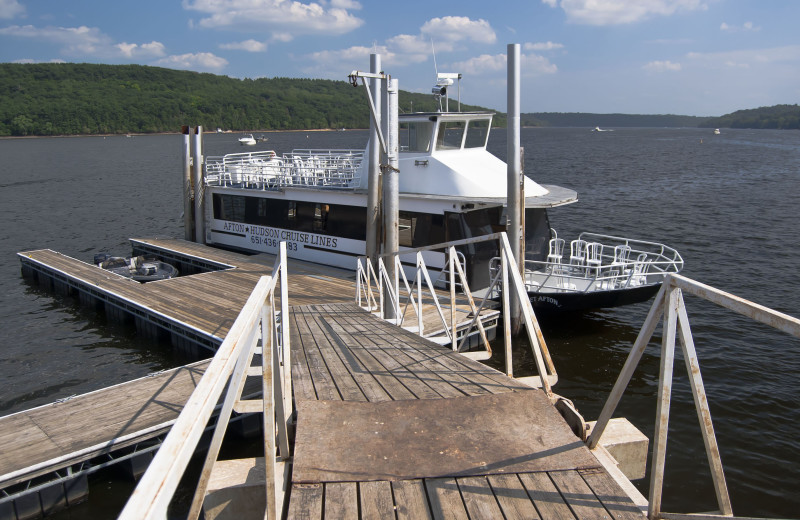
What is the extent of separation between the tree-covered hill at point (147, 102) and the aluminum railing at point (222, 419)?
10985 cm

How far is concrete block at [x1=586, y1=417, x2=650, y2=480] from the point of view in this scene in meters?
3.86

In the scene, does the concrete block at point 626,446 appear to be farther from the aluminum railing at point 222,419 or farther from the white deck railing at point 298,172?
the white deck railing at point 298,172

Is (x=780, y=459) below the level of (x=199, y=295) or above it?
below

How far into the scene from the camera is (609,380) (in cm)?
1133

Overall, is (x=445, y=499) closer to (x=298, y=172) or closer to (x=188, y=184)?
(x=298, y=172)

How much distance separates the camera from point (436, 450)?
11.8 ft

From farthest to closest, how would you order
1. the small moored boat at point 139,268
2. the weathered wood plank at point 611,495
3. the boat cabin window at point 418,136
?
the small moored boat at point 139,268, the boat cabin window at point 418,136, the weathered wood plank at point 611,495

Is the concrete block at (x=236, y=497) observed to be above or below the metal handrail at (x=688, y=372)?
below

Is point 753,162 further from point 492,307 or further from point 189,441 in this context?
point 189,441

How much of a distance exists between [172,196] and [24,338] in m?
25.2

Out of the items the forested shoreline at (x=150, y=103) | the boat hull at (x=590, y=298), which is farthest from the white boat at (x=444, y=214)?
the forested shoreline at (x=150, y=103)

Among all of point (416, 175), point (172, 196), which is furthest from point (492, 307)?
point (172, 196)

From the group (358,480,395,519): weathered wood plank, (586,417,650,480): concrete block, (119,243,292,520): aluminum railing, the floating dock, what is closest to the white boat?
the floating dock

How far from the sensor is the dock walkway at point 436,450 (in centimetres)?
307
